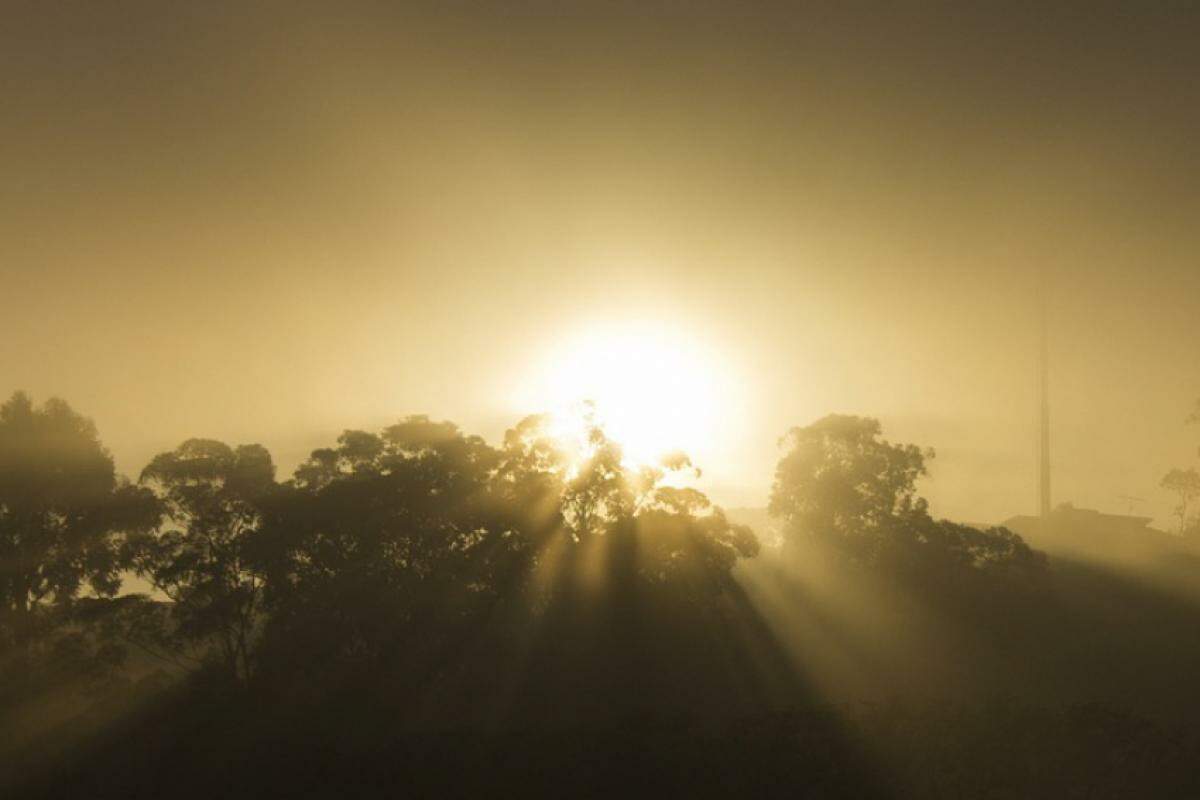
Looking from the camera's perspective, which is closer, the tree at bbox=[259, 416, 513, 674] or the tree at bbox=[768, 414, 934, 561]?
the tree at bbox=[259, 416, 513, 674]

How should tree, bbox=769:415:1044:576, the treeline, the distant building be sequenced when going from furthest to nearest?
1. the distant building
2. tree, bbox=769:415:1044:576
3. the treeline

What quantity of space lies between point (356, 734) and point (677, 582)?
18.5 metres

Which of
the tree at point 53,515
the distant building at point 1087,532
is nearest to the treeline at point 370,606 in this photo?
the tree at point 53,515

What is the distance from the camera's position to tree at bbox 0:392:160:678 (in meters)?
43.3

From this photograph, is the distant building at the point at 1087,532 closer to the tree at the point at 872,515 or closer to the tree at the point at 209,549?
the tree at the point at 872,515

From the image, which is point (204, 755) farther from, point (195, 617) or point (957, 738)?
point (957, 738)

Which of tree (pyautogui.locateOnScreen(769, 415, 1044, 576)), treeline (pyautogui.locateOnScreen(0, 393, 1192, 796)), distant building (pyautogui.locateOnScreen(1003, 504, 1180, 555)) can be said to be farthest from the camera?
distant building (pyautogui.locateOnScreen(1003, 504, 1180, 555))

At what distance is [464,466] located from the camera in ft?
161

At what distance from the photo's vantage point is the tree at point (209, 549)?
44938mm

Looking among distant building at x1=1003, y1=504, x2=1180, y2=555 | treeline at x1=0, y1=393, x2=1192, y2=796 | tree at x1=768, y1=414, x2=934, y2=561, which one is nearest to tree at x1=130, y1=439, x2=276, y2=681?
treeline at x1=0, y1=393, x2=1192, y2=796

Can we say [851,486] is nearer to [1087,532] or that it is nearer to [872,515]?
[872,515]

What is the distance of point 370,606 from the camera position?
144 feet

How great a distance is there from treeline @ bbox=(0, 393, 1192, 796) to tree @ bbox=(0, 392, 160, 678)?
107 millimetres

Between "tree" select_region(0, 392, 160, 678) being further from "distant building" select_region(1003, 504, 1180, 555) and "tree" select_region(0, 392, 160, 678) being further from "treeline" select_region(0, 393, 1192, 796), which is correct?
"distant building" select_region(1003, 504, 1180, 555)
